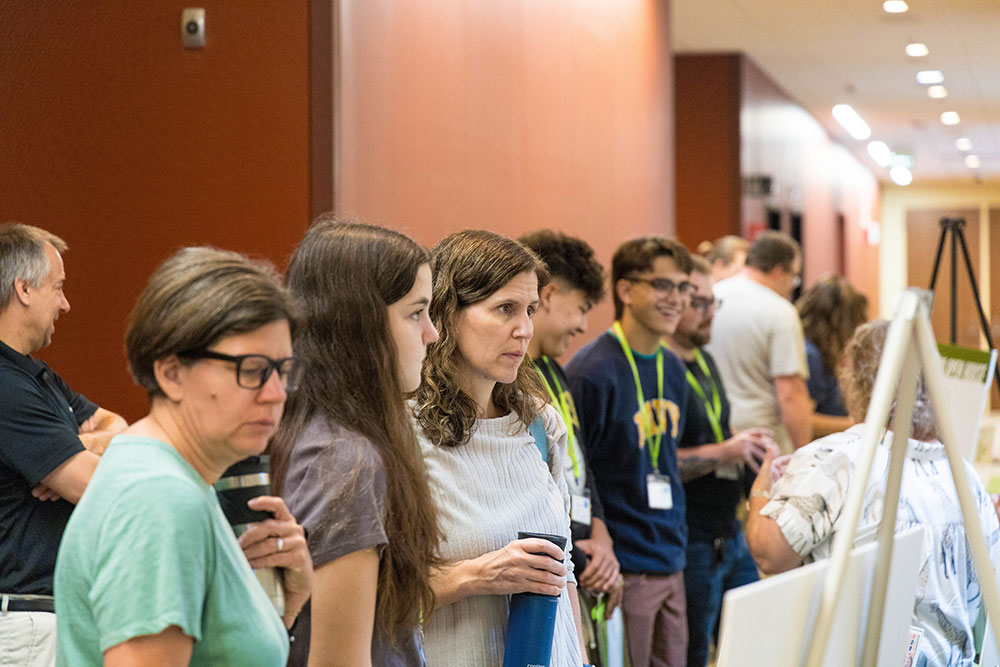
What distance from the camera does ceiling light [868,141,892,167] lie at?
14.0 metres

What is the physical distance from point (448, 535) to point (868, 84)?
31.4ft

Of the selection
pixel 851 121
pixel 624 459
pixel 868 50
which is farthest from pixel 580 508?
pixel 851 121

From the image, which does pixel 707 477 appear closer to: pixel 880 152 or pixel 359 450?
pixel 359 450

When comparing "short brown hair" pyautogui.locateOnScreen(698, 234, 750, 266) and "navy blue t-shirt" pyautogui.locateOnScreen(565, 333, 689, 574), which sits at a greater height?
"short brown hair" pyautogui.locateOnScreen(698, 234, 750, 266)

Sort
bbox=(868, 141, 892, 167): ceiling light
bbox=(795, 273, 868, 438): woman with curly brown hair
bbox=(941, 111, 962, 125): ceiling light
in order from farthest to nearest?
bbox=(868, 141, 892, 167): ceiling light
bbox=(941, 111, 962, 125): ceiling light
bbox=(795, 273, 868, 438): woman with curly brown hair

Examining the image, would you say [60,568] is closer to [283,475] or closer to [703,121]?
[283,475]

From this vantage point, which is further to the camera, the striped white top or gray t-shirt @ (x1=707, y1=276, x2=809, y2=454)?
gray t-shirt @ (x1=707, y1=276, x2=809, y2=454)

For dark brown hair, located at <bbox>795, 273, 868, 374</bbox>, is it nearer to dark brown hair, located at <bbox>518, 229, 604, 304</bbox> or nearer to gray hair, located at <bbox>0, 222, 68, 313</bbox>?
dark brown hair, located at <bbox>518, 229, 604, 304</bbox>

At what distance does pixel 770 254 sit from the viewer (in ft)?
18.0

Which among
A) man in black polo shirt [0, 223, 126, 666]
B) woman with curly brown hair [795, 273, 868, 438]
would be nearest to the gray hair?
man in black polo shirt [0, 223, 126, 666]

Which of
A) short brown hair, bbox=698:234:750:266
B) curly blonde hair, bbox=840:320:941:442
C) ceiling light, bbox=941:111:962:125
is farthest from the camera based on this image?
ceiling light, bbox=941:111:962:125

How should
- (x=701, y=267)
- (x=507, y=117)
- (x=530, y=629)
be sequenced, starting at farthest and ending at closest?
(x=507, y=117) < (x=701, y=267) < (x=530, y=629)

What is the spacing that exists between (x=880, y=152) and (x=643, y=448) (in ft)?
41.2

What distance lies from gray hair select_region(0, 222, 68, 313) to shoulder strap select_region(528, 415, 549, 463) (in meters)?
1.22
